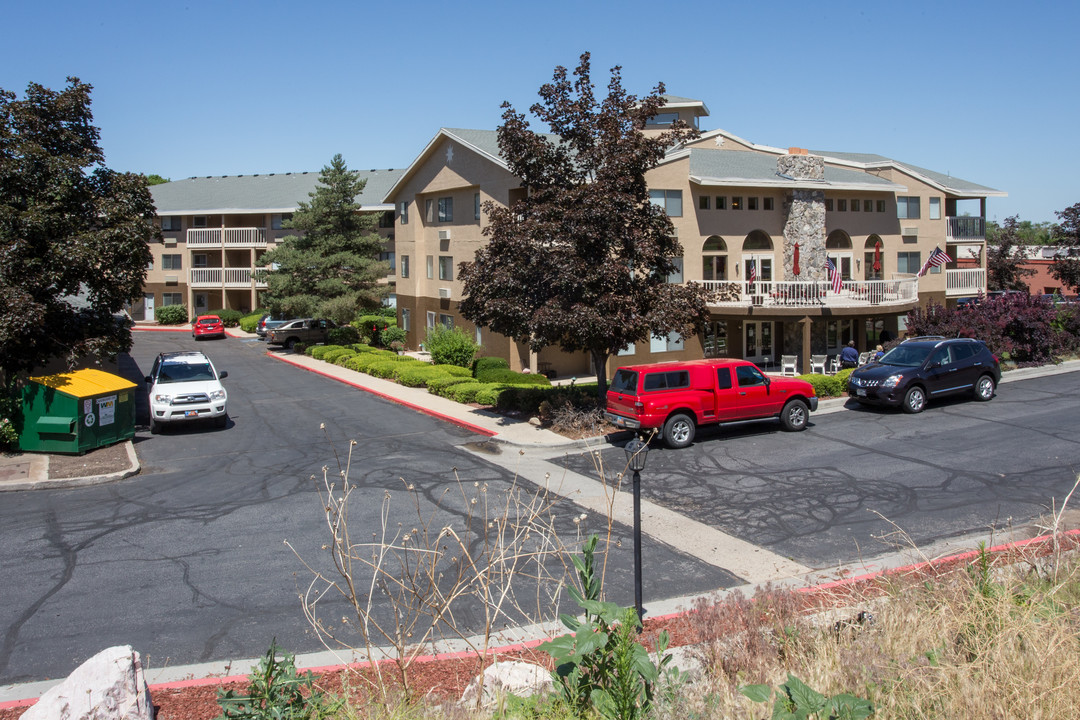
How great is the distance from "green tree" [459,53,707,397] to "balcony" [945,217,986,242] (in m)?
23.5

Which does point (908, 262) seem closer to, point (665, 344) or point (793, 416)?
point (665, 344)

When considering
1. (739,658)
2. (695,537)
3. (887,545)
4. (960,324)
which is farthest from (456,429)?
(960,324)

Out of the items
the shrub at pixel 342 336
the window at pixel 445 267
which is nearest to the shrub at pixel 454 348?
the window at pixel 445 267

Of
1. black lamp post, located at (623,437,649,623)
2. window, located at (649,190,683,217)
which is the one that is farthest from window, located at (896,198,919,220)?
black lamp post, located at (623,437,649,623)

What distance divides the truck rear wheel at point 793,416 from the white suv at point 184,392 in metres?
13.9

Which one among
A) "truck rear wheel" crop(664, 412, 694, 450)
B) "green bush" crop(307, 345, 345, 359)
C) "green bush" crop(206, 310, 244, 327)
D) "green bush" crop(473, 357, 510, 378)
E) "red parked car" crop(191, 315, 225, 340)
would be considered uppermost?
"green bush" crop(206, 310, 244, 327)

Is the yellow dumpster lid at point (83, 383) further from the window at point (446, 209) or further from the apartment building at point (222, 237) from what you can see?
the apartment building at point (222, 237)

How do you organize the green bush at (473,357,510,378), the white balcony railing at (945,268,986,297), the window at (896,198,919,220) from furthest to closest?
the white balcony railing at (945,268,986,297)
the window at (896,198,919,220)
the green bush at (473,357,510,378)

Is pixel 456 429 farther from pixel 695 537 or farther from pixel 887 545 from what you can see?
pixel 887 545

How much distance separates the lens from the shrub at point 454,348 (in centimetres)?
3001

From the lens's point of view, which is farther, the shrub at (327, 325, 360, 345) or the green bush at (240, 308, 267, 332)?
the green bush at (240, 308, 267, 332)

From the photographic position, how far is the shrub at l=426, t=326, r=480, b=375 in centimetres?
3001

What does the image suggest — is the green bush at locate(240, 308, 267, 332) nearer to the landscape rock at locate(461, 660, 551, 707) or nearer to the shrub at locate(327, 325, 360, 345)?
the shrub at locate(327, 325, 360, 345)

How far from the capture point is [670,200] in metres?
29.3
